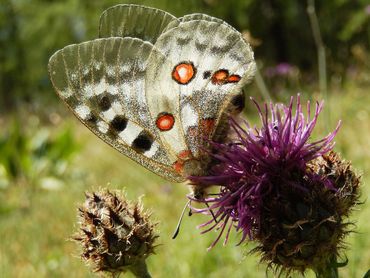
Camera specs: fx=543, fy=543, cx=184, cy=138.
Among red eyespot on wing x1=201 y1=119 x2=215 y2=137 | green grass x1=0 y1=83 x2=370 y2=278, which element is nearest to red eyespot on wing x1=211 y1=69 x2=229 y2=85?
red eyespot on wing x1=201 y1=119 x2=215 y2=137

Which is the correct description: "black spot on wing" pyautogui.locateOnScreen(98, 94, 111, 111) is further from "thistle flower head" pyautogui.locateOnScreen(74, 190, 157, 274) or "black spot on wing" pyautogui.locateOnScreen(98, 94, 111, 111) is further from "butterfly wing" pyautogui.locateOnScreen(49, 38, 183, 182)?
"thistle flower head" pyautogui.locateOnScreen(74, 190, 157, 274)

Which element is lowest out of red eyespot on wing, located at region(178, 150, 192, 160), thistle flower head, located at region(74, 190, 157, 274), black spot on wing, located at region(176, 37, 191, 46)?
thistle flower head, located at region(74, 190, 157, 274)

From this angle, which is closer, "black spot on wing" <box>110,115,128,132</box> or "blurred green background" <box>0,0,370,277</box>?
"black spot on wing" <box>110,115,128,132</box>

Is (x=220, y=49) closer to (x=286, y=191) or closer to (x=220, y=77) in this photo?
(x=220, y=77)

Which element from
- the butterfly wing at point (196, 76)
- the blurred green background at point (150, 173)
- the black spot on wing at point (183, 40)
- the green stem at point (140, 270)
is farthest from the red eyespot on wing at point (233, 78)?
the green stem at point (140, 270)

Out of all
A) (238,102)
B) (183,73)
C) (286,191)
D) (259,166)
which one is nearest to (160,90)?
(183,73)

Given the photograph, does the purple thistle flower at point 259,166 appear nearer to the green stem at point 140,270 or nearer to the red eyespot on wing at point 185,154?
the red eyespot on wing at point 185,154
